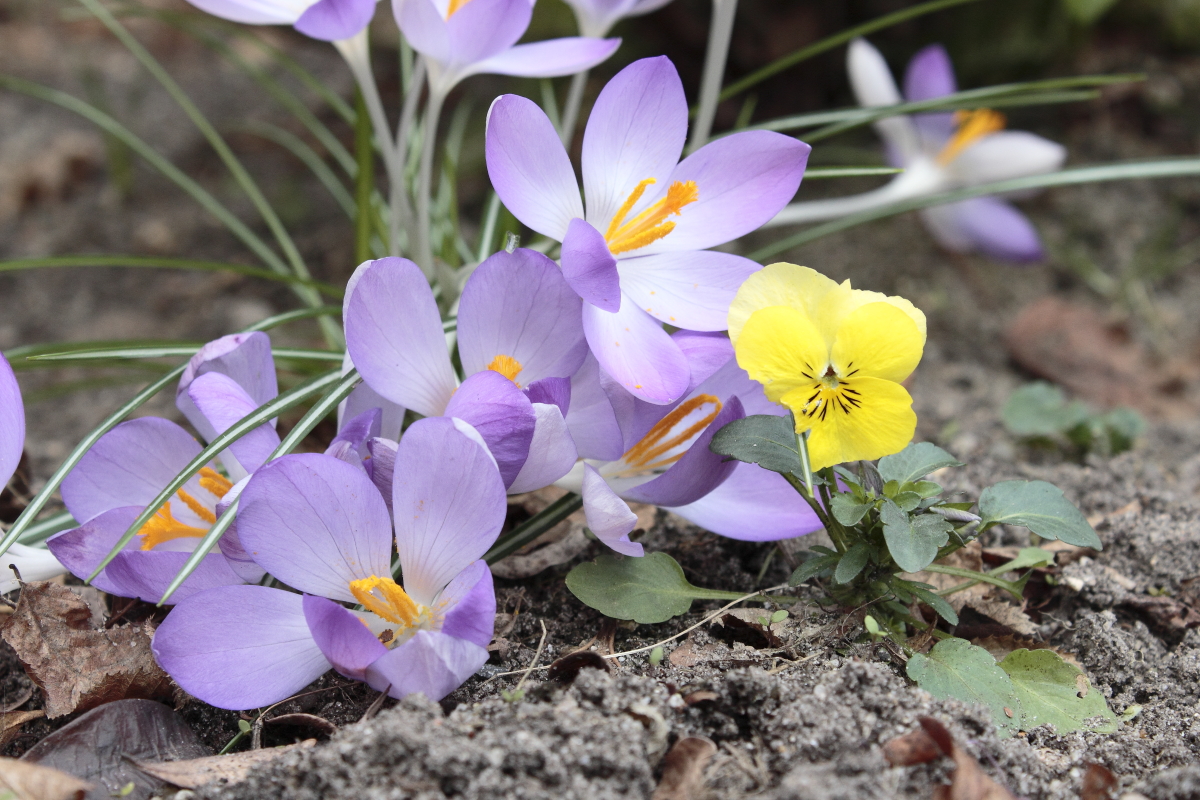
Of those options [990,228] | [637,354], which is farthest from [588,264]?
[990,228]

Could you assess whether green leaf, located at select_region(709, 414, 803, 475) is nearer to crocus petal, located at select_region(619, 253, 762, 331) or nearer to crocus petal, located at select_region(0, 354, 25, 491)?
crocus petal, located at select_region(619, 253, 762, 331)

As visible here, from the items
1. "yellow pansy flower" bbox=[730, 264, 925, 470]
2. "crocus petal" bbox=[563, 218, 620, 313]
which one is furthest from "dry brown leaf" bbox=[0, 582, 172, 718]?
"yellow pansy flower" bbox=[730, 264, 925, 470]

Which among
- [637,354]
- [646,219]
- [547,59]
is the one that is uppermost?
[547,59]

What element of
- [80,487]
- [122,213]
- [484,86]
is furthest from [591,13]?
[122,213]

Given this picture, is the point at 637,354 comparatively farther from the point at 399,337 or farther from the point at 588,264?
the point at 399,337

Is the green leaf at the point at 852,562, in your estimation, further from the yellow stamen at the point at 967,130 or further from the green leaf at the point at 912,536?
the yellow stamen at the point at 967,130

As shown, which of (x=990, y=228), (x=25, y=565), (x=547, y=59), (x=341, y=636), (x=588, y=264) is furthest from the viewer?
(x=990, y=228)

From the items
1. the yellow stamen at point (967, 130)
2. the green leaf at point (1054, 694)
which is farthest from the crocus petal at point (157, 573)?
the yellow stamen at point (967, 130)
